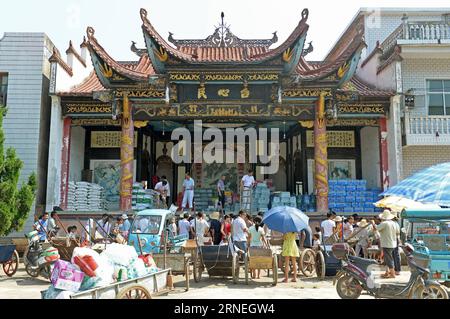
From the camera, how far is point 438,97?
54.0 ft

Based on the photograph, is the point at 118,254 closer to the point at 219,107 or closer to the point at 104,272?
the point at 104,272

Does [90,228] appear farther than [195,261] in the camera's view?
Yes

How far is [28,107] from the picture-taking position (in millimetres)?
14852

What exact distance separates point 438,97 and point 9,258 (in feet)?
49.8

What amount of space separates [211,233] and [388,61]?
8969 millimetres

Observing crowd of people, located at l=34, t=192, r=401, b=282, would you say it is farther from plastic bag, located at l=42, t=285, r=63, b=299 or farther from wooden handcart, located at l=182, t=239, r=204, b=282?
plastic bag, located at l=42, t=285, r=63, b=299

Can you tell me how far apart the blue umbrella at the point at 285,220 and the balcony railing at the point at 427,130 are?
8.02m

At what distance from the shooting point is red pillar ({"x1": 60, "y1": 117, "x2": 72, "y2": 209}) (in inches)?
579

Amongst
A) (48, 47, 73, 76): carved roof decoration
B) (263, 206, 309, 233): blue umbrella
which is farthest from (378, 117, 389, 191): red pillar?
(48, 47, 73, 76): carved roof decoration

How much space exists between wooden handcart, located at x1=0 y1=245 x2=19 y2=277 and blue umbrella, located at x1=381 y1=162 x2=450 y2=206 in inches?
355

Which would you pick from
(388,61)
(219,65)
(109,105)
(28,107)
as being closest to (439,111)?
(388,61)

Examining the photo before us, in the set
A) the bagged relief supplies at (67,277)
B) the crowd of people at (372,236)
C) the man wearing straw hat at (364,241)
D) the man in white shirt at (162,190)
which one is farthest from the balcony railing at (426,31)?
the bagged relief supplies at (67,277)

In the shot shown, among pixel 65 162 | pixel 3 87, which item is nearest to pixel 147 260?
pixel 65 162

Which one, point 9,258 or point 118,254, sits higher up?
point 118,254
